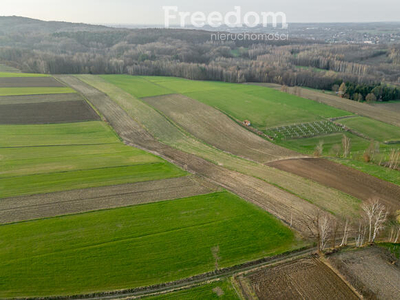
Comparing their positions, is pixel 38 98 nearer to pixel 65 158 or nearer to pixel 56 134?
pixel 56 134

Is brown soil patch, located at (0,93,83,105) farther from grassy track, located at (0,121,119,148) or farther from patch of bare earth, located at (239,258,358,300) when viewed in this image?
patch of bare earth, located at (239,258,358,300)

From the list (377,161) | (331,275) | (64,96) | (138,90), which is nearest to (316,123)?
(377,161)

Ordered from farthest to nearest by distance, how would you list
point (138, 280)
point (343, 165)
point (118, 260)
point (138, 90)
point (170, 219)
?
Answer: 1. point (138, 90)
2. point (343, 165)
3. point (170, 219)
4. point (118, 260)
5. point (138, 280)

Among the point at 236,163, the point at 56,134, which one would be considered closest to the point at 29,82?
the point at 56,134

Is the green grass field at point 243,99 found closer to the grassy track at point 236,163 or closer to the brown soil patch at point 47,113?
the grassy track at point 236,163

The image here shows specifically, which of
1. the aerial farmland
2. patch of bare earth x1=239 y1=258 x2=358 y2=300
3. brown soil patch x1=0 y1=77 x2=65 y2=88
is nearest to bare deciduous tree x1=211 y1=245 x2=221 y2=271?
the aerial farmland

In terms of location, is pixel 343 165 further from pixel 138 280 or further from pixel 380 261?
pixel 138 280
